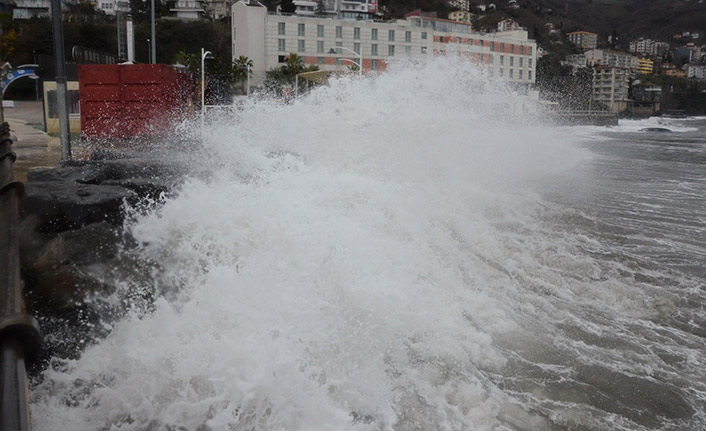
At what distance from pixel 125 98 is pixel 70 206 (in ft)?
30.4

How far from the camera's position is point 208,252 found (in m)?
6.32

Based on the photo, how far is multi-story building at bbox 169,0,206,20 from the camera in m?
102

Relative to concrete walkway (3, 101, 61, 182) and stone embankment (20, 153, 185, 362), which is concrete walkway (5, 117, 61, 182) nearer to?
concrete walkway (3, 101, 61, 182)

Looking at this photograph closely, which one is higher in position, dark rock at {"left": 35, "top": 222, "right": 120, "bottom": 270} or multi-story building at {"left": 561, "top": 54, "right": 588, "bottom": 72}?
multi-story building at {"left": 561, "top": 54, "right": 588, "bottom": 72}

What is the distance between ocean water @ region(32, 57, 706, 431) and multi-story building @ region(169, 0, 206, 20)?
99.3m

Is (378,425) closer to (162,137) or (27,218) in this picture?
(27,218)

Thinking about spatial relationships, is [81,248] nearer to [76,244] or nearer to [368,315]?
[76,244]

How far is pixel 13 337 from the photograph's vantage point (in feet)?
9.61

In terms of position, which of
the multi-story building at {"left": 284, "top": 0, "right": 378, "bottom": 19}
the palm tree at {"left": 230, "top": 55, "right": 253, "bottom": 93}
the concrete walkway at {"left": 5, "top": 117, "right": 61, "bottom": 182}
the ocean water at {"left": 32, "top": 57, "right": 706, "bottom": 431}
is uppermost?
the multi-story building at {"left": 284, "top": 0, "right": 378, "bottom": 19}

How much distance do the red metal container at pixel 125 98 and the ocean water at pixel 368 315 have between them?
4.61 metres

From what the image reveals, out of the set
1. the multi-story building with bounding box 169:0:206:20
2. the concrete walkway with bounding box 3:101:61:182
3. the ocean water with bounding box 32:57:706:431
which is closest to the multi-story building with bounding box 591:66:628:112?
the multi-story building with bounding box 169:0:206:20

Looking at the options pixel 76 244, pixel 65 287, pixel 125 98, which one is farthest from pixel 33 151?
pixel 65 287

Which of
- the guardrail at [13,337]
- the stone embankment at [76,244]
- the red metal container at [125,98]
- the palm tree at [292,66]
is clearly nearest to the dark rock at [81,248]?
the stone embankment at [76,244]

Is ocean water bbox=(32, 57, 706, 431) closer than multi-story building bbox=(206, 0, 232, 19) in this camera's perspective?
Yes
